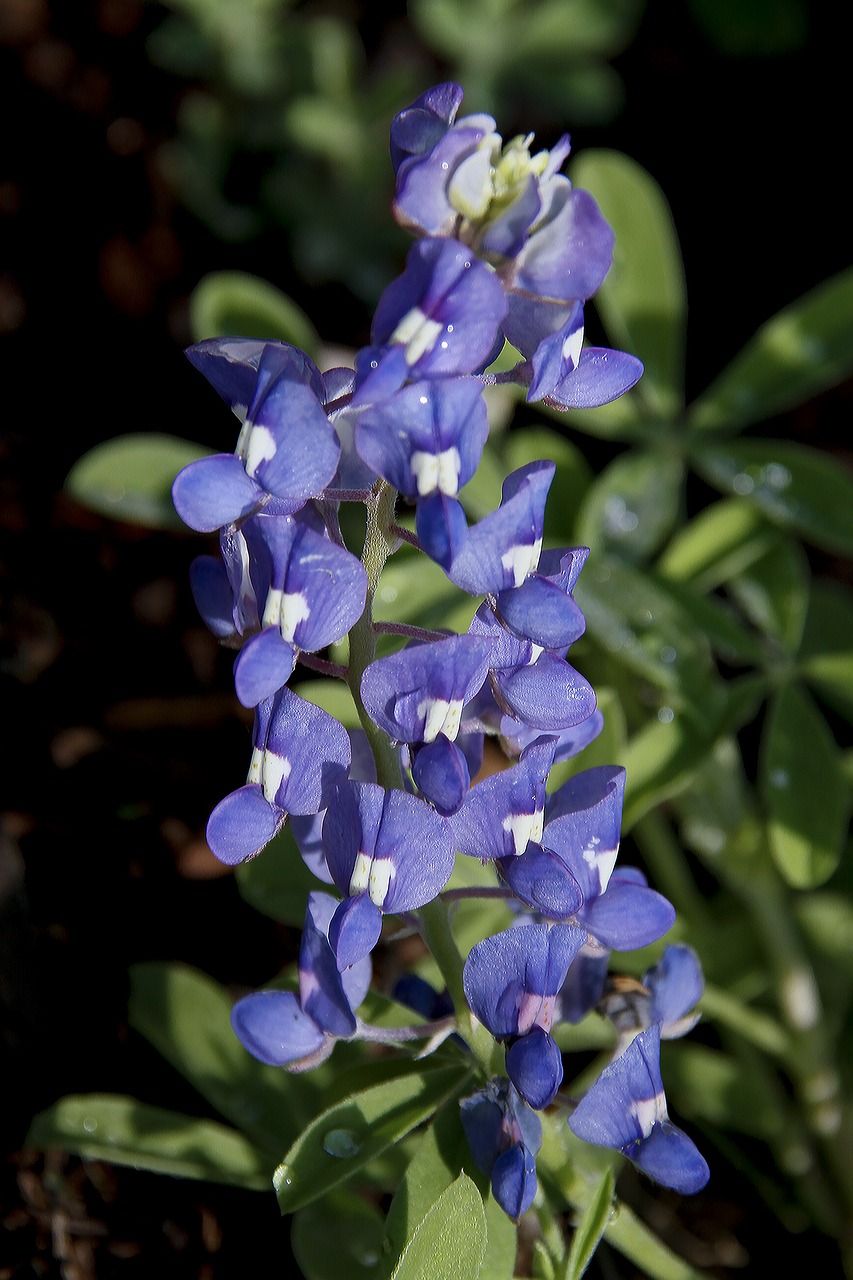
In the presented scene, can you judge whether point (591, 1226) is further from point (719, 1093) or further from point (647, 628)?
point (647, 628)

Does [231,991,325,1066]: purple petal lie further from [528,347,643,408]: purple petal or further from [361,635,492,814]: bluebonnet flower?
[528,347,643,408]: purple petal

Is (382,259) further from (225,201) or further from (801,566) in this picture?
(801,566)

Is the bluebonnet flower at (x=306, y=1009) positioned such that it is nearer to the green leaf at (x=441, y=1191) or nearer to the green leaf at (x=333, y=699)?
the green leaf at (x=441, y=1191)

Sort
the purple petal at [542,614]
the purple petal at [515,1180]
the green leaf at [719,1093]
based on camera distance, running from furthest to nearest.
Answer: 1. the green leaf at [719,1093]
2. the purple petal at [515,1180]
3. the purple petal at [542,614]

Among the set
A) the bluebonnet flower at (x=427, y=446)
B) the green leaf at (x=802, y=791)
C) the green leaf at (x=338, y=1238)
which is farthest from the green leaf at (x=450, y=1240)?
the green leaf at (x=802, y=791)

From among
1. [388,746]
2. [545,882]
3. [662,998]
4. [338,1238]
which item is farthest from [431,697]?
[338,1238]

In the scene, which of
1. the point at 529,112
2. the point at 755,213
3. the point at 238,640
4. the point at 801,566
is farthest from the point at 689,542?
the point at 529,112
